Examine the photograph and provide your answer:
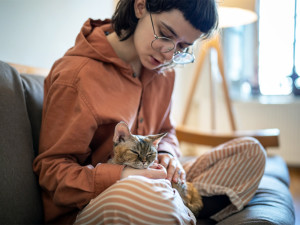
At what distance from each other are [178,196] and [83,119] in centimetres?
35

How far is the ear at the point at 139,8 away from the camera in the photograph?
2.87ft

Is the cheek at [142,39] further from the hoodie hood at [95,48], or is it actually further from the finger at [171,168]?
the finger at [171,168]

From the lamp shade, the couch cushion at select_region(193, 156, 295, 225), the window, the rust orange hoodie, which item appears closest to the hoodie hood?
the rust orange hoodie

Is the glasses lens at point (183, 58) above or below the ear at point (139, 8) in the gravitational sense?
below

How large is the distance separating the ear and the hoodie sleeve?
338 mm

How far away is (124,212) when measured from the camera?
0.58 m

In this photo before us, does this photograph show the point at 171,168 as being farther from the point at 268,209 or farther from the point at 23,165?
the point at 23,165

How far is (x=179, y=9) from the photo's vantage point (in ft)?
2.69

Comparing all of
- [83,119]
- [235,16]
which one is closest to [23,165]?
[83,119]

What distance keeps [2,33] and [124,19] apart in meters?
0.44

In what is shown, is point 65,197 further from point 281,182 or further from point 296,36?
point 296,36

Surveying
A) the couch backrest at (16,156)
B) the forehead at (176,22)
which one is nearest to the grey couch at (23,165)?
the couch backrest at (16,156)

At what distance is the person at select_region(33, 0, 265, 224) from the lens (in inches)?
28.5

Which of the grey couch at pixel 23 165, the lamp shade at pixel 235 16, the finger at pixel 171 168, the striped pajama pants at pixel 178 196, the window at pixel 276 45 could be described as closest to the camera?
the striped pajama pants at pixel 178 196
